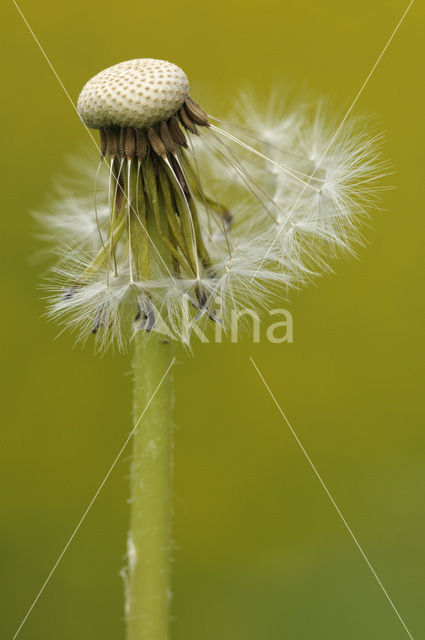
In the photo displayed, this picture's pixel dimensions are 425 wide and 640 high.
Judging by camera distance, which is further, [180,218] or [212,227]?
[212,227]

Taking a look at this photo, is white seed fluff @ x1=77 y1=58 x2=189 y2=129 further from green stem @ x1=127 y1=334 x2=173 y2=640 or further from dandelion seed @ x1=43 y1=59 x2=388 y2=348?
green stem @ x1=127 y1=334 x2=173 y2=640

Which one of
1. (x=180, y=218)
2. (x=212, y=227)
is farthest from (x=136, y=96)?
(x=212, y=227)

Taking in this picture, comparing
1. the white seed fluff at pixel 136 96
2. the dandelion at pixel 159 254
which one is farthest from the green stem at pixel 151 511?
the white seed fluff at pixel 136 96

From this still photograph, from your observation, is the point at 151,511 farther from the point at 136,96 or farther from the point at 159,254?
the point at 136,96

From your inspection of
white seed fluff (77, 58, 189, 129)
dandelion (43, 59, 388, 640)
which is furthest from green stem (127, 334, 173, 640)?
white seed fluff (77, 58, 189, 129)

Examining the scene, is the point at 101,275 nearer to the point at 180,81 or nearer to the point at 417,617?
the point at 180,81

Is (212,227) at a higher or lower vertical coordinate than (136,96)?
lower

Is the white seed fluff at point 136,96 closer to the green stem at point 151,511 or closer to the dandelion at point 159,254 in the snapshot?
the dandelion at point 159,254

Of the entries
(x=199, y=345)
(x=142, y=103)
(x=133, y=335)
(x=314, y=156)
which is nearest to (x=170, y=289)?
(x=133, y=335)
